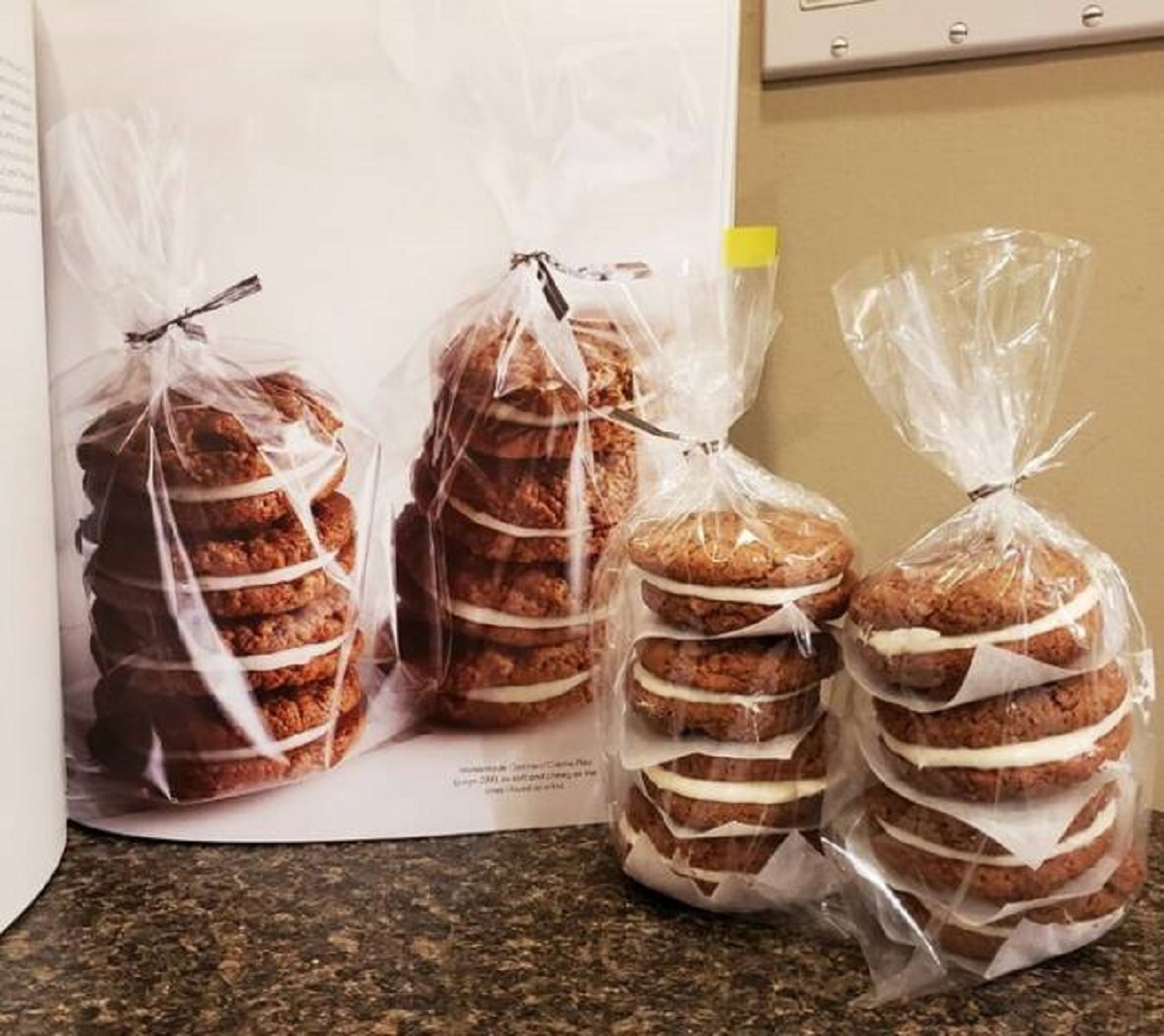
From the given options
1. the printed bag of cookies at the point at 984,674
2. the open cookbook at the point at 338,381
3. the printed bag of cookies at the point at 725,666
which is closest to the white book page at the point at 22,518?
the open cookbook at the point at 338,381

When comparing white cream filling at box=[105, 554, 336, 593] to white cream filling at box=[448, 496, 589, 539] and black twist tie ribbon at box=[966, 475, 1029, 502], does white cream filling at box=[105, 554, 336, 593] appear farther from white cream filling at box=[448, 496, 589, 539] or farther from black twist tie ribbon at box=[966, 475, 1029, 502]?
black twist tie ribbon at box=[966, 475, 1029, 502]

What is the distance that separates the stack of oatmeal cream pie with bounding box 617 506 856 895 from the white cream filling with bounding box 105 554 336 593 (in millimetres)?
177

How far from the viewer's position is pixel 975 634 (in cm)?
54

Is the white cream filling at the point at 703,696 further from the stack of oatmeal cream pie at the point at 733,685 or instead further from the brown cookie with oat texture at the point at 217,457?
the brown cookie with oat texture at the point at 217,457

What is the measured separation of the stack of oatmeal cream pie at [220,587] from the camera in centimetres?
67

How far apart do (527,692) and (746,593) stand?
0.18 m

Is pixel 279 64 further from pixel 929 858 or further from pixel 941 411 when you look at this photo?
pixel 929 858

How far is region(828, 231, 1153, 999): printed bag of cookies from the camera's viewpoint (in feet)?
1.77

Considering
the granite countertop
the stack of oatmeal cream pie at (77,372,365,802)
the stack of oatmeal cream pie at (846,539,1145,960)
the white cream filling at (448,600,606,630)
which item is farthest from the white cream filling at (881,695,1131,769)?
the stack of oatmeal cream pie at (77,372,365,802)

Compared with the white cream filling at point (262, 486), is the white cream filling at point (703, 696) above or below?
below

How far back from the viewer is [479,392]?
2.26 ft

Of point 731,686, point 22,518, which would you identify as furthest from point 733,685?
point 22,518

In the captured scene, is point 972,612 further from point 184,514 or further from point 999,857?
point 184,514

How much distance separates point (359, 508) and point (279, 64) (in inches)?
9.0
